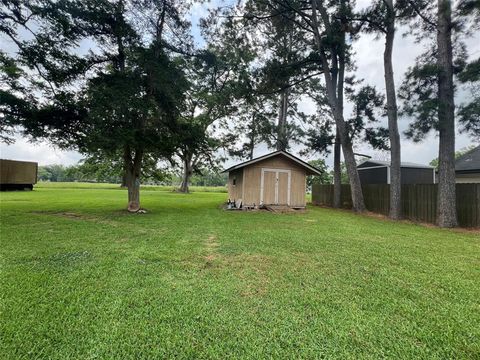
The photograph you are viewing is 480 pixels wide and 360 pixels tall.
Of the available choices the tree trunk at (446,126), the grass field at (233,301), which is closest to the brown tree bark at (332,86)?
the tree trunk at (446,126)

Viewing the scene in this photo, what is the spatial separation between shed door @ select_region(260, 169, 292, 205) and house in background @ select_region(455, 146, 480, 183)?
997cm

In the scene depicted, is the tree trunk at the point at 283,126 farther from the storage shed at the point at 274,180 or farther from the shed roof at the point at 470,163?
the shed roof at the point at 470,163

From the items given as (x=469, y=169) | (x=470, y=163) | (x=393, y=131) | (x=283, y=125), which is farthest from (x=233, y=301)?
(x=470, y=163)

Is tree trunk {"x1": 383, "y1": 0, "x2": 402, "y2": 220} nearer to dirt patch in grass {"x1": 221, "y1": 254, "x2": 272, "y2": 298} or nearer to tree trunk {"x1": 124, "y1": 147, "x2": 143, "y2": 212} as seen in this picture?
dirt patch in grass {"x1": 221, "y1": 254, "x2": 272, "y2": 298}

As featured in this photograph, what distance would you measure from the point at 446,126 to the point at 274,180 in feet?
24.0

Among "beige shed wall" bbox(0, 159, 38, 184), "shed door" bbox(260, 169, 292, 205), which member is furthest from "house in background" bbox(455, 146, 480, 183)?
"beige shed wall" bbox(0, 159, 38, 184)

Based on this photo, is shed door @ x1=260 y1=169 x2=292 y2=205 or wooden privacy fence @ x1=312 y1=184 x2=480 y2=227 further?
shed door @ x1=260 y1=169 x2=292 y2=205

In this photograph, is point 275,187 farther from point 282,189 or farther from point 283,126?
point 283,126

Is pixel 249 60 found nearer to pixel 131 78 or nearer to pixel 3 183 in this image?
pixel 131 78

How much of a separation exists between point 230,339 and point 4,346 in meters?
1.76

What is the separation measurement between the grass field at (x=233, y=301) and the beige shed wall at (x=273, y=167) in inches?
294

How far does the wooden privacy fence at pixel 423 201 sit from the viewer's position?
27.0 ft

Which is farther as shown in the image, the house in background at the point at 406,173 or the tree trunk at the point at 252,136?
the tree trunk at the point at 252,136

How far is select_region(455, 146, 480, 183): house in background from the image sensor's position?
42.2 feet
